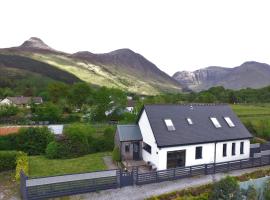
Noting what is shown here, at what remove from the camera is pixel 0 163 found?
81.9 feet

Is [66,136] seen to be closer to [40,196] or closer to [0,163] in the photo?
[0,163]

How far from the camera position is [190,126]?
27.4 metres

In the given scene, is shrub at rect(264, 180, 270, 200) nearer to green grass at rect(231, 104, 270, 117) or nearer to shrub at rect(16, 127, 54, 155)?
shrub at rect(16, 127, 54, 155)

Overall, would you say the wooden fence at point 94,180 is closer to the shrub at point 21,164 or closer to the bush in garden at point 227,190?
the shrub at point 21,164

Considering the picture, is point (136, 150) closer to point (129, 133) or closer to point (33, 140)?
point (129, 133)

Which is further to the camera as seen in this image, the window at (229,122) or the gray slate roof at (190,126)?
the window at (229,122)

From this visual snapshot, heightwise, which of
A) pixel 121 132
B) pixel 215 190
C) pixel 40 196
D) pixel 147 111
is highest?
pixel 147 111

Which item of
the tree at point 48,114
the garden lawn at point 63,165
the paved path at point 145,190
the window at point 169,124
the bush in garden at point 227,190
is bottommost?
the paved path at point 145,190

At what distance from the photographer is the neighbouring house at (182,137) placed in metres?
25.4

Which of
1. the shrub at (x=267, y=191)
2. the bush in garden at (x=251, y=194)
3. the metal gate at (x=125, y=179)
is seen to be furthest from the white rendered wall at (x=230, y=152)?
the metal gate at (x=125, y=179)

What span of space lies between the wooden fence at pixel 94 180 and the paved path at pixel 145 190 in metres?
0.48

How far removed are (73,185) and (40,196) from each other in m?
2.57

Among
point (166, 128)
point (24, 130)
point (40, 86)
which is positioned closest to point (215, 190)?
point (166, 128)

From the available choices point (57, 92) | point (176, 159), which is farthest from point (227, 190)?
point (57, 92)
